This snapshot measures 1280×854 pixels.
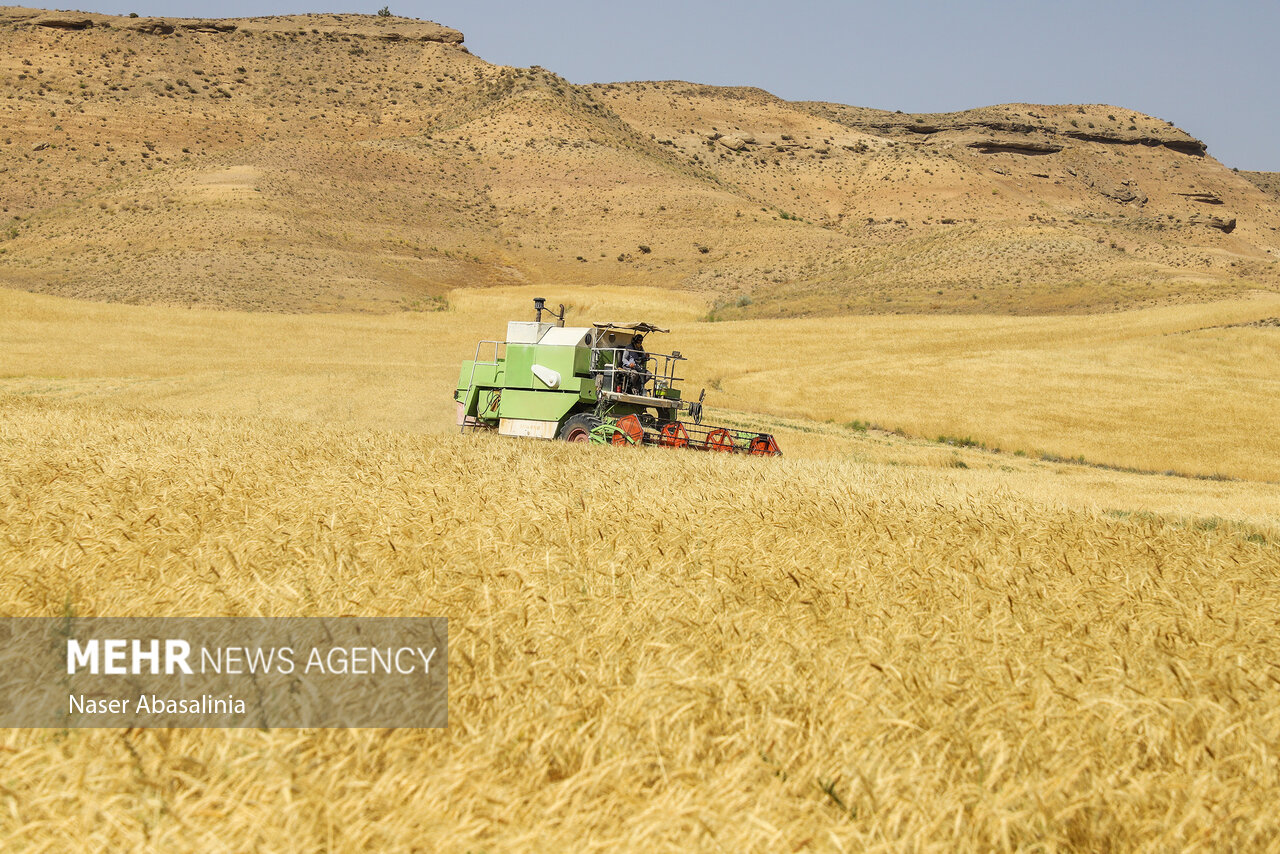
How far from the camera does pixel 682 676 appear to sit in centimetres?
406

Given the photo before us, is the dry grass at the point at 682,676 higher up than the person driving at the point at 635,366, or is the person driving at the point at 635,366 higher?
the dry grass at the point at 682,676

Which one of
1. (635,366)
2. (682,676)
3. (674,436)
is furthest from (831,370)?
(682,676)

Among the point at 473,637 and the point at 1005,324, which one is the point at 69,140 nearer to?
the point at 1005,324

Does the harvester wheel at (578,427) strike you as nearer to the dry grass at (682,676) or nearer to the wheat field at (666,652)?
the wheat field at (666,652)

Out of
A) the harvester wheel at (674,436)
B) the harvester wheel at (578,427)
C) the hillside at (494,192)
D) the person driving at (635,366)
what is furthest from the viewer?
the hillside at (494,192)

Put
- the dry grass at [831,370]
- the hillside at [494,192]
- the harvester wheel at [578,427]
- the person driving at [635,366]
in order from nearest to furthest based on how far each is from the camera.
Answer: the harvester wheel at [578,427]
the person driving at [635,366]
the dry grass at [831,370]
the hillside at [494,192]

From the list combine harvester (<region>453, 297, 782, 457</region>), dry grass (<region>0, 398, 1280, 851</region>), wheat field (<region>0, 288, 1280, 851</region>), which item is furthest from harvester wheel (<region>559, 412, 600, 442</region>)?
dry grass (<region>0, 398, 1280, 851</region>)

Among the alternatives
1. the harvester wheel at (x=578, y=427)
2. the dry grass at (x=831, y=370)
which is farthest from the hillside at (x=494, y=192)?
the harvester wheel at (x=578, y=427)

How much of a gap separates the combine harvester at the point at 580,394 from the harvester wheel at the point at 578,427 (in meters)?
0.02

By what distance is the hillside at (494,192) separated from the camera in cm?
6500

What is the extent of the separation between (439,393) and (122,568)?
25504 mm

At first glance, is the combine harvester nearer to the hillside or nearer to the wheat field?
the wheat field

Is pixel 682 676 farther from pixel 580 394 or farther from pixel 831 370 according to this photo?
pixel 831 370

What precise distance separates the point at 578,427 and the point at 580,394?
78 centimetres
